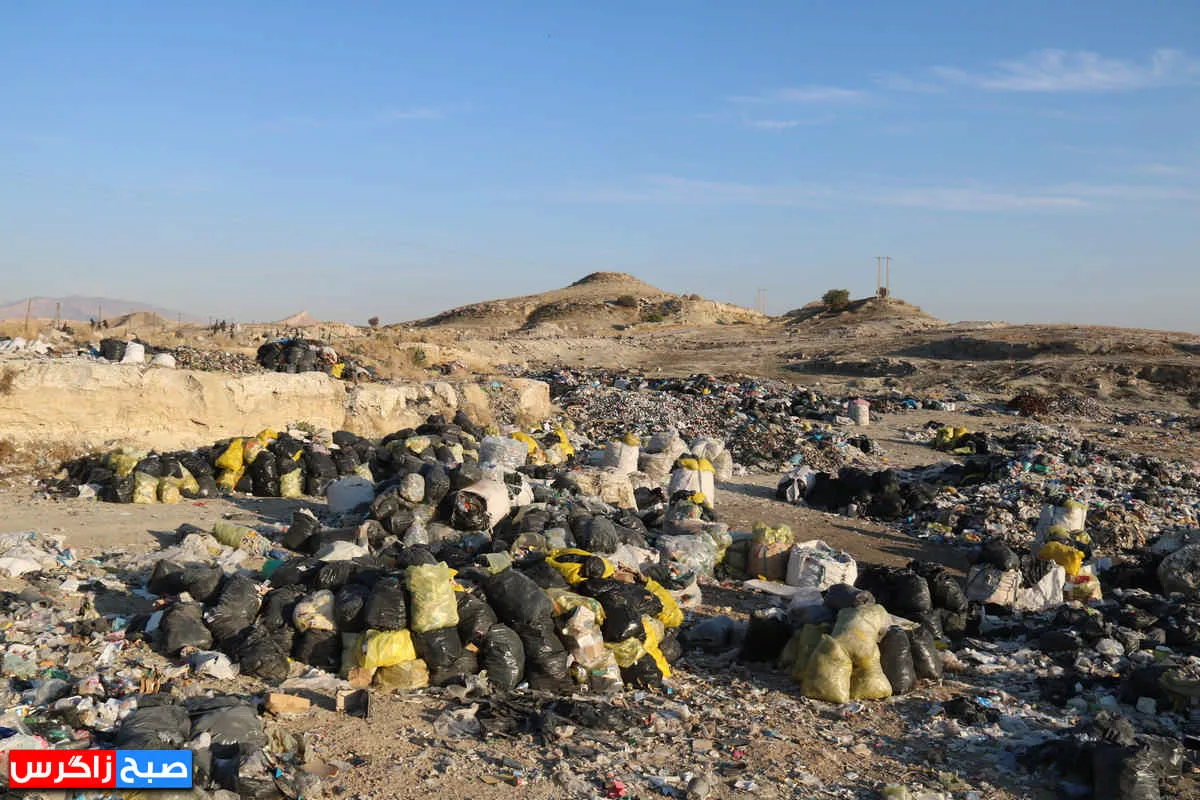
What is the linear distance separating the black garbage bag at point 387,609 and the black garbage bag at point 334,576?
1.57 feet

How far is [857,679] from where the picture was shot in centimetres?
511

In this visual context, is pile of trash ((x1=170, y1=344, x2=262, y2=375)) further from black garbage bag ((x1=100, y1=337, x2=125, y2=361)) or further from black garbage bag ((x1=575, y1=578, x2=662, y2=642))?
black garbage bag ((x1=575, y1=578, x2=662, y2=642))

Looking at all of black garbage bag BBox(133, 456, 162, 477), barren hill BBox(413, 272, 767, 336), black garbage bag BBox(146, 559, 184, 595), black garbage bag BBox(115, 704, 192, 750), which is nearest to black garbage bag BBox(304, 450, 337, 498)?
black garbage bag BBox(133, 456, 162, 477)

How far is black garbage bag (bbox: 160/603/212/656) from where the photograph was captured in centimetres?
488

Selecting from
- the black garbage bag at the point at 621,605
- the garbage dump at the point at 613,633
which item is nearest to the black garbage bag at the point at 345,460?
the garbage dump at the point at 613,633

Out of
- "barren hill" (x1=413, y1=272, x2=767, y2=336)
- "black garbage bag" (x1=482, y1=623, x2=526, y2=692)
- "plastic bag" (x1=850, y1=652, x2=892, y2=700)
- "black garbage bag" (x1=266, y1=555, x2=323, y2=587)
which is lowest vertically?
"plastic bag" (x1=850, y1=652, x2=892, y2=700)

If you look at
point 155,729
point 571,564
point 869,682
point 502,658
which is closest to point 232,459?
point 571,564

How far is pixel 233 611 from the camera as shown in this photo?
509 cm

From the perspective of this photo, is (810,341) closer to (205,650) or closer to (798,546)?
(798,546)

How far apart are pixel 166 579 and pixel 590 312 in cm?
3494

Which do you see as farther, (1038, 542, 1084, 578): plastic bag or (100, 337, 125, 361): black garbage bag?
(100, 337, 125, 361): black garbage bag

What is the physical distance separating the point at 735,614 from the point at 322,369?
9.07 m

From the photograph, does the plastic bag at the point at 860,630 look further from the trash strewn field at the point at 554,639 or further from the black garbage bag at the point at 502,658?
the black garbage bag at the point at 502,658

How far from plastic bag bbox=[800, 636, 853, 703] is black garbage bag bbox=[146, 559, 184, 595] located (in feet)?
12.2
